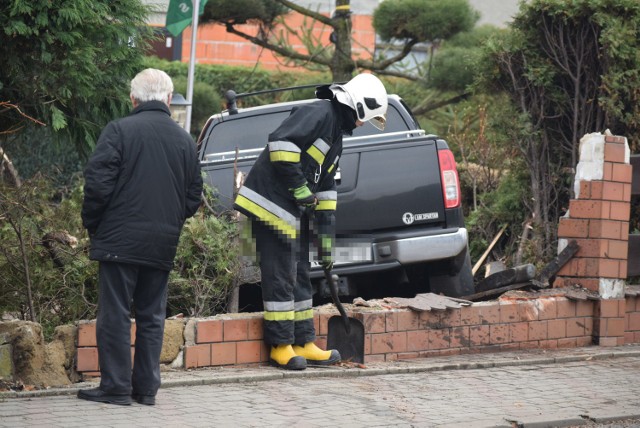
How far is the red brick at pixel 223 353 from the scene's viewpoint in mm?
7133

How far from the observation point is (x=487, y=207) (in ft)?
38.2

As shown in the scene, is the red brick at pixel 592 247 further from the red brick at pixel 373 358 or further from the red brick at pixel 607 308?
the red brick at pixel 373 358

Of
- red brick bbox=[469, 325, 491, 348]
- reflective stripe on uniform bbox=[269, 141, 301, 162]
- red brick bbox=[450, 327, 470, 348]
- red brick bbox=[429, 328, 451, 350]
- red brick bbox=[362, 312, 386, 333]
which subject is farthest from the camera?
red brick bbox=[469, 325, 491, 348]

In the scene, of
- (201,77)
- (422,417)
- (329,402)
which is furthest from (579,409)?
(201,77)

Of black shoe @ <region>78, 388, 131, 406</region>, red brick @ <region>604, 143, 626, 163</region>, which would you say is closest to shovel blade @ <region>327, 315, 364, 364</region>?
black shoe @ <region>78, 388, 131, 406</region>

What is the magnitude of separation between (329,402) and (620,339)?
12.1 ft

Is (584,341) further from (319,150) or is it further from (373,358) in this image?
(319,150)

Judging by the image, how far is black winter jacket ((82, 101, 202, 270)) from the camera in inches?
234

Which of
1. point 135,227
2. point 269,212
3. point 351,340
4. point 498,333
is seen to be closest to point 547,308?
point 498,333

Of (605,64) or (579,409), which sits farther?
(605,64)

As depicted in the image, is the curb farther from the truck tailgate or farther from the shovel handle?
the truck tailgate

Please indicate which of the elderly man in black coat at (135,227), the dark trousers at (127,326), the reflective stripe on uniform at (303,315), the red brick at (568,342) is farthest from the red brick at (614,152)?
the dark trousers at (127,326)

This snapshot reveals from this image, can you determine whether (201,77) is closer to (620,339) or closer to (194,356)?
(620,339)

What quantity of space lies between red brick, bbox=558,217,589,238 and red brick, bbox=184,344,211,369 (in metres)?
3.50
